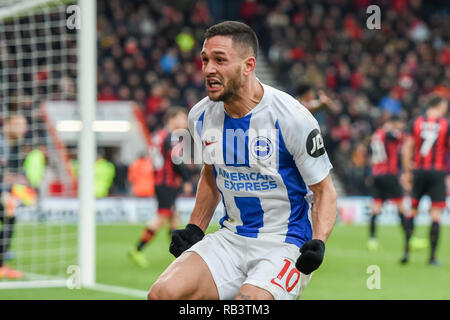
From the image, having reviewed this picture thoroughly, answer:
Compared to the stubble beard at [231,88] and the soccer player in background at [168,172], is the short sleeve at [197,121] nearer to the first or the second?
the stubble beard at [231,88]

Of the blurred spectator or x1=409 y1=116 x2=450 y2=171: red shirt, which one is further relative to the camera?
the blurred spectator

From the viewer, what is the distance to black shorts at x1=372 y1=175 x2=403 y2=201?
37.8ft

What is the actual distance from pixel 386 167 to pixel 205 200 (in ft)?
26.2

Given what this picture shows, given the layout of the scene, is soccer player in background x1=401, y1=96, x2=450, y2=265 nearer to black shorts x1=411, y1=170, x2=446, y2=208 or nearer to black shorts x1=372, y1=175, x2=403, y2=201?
black shorts x1=411, y1=170, x2=446, y2=208

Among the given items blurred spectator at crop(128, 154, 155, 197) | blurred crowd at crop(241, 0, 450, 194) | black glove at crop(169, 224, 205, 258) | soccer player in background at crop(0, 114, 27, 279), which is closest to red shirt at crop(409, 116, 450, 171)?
soccer player in background at crop(0, 114, 27, 279)

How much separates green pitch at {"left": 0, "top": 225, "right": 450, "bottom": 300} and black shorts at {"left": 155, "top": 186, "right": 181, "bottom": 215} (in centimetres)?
72

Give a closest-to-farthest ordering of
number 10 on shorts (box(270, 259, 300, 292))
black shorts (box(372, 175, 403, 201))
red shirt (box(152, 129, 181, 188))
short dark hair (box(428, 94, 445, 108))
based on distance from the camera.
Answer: number 10 on shorts (box(270, 259, 300, 292)) → short dark hair (box(428, 94, 445, 108)) → red shirt (box(152, 129, 181, 188)) → black shorts (box(372, 175, 403, 201))

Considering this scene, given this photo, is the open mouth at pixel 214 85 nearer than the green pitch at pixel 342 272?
Yes

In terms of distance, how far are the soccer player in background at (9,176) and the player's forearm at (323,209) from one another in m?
5.14

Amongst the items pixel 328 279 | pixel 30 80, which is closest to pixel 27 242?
pixel 30 80

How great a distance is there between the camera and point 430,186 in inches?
376

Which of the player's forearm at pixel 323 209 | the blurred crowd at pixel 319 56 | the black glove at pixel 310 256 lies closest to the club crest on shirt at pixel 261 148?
the player's forearm at pixel 323 209

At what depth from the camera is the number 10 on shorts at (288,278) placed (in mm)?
3492

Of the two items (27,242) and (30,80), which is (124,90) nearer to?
(27,242)
